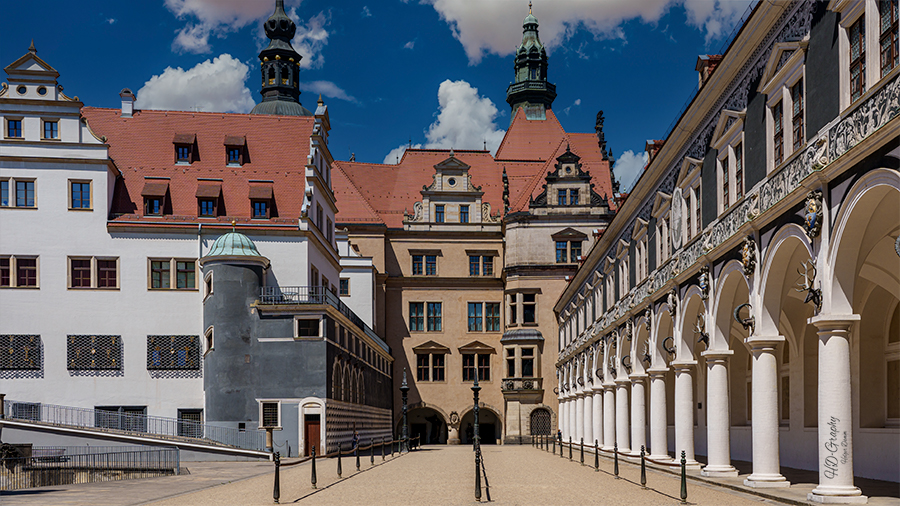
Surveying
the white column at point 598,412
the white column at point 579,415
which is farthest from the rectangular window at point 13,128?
the white column at point 579,415

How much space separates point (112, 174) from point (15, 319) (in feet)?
28.0

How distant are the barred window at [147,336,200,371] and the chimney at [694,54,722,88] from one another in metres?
29.3

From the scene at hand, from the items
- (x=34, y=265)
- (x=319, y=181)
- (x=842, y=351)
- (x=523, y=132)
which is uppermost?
(x=523, y=132)

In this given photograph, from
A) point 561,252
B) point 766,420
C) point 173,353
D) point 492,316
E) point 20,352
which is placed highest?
point 561,252

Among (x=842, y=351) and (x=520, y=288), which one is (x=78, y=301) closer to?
(x=520, y=288)

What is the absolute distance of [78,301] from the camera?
44344 millimetres

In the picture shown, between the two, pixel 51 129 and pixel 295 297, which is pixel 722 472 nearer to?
pixel 295 297

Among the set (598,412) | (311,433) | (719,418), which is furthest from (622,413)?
(719,418)

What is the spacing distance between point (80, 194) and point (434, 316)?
100.0 feet

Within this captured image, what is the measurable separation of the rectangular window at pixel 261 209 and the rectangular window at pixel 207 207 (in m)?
2.07

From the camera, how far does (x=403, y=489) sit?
2278 cm

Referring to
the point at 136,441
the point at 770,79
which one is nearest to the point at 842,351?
the point at 770,79

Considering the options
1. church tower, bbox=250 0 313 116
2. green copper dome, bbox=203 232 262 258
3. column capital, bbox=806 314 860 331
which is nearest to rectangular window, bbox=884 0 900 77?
column capital, bbox=806 314 860 331

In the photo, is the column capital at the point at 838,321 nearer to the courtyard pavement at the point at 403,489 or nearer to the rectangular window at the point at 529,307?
the courtyard pavement at the point at 403,489
